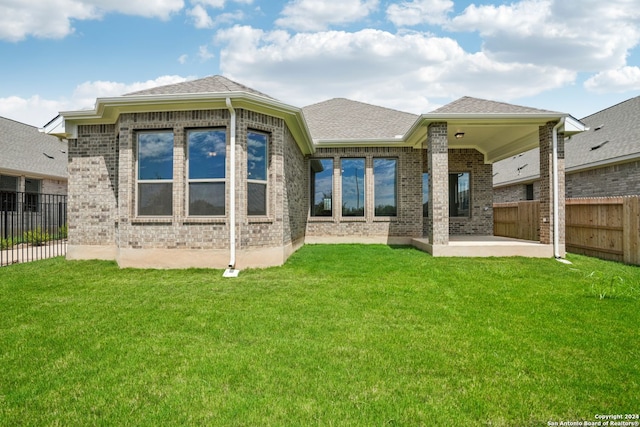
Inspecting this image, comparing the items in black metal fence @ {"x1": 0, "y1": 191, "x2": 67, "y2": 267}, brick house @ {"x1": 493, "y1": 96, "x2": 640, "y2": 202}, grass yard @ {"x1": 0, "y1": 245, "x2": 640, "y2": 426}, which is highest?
brick house @ {"x1": 493, "y1": 96, "x2": 640, "y2": 202}

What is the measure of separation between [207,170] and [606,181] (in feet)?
46.7

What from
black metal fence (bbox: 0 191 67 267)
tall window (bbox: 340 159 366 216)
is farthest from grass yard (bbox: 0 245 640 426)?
tall window (bbox: 340 159 366 216)

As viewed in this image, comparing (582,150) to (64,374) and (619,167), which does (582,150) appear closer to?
(619,167)

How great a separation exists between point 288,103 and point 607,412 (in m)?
7.06

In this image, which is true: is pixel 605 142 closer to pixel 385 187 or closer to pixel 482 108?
pixel 482 108

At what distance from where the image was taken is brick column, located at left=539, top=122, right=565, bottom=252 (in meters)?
8.62

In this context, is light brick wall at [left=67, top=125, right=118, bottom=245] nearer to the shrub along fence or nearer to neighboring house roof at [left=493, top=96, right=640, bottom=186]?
the shrub along fence

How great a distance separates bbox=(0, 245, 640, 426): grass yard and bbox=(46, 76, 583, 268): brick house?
5.29 ft

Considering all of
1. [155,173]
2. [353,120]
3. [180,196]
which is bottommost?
[180,196]

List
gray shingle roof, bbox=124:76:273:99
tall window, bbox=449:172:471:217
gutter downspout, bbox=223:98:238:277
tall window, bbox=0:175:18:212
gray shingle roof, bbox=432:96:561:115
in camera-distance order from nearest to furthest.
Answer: gutter downspout, bbox=223:98:238:277 → gray shingle roof, bbox=124:76:273:99 → gray shingle roof, bbox=432:96:561:115 → tall window, bbox=449:172:471:217 → tall window, bbox=0:175:18:212

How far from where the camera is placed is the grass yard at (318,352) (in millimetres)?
2211

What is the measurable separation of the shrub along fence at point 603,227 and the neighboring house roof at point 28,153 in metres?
19.2

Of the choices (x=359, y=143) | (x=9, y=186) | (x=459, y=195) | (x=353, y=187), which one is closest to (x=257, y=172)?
(x=353, y=187)

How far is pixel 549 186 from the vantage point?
876 centimetres
